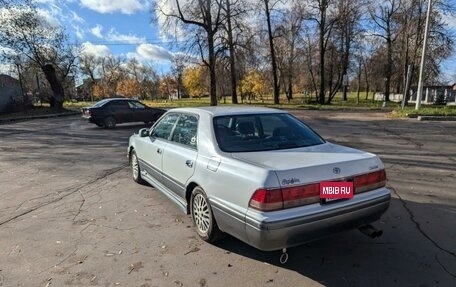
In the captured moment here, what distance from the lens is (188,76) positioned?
72125 millimetres

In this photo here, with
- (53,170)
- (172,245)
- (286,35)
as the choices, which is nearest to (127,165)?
(53,170)

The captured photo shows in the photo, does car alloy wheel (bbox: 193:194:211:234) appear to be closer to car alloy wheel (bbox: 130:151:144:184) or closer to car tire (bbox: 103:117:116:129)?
car alloy wheel (bbox: 130:151:144:184)

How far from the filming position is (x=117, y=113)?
1786cm

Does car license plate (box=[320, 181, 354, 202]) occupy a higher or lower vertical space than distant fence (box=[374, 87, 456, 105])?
higher

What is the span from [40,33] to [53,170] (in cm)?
3147

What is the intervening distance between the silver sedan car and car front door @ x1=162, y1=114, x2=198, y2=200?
0.04ft

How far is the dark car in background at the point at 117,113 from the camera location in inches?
692

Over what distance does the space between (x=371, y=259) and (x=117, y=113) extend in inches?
632

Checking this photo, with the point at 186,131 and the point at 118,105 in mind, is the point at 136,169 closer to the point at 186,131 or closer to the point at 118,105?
the point at 186,131

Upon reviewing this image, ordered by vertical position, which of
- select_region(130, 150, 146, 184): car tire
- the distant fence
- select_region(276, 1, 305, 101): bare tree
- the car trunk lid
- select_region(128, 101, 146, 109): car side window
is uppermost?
select_region(276, 1, 305, 101): bare tree

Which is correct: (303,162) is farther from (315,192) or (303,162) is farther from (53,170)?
(53,170)

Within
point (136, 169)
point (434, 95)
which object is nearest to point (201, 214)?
point (136, 169)

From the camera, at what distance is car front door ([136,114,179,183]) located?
17.1 ft

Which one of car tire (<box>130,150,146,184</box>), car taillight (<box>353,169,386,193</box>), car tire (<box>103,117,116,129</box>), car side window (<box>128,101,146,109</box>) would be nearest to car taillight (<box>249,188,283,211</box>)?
car taillight (<box>353,169,386,193</box>)
